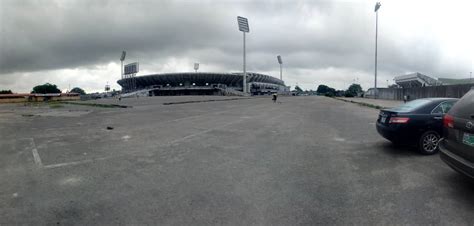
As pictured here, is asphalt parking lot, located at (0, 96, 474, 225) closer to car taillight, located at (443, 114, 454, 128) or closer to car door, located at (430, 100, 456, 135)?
car door, located at (430, 100, 456, 135)

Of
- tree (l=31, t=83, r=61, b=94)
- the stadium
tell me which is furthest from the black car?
tree (l=31, t=83, r=61, b=94)

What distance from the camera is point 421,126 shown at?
727cm

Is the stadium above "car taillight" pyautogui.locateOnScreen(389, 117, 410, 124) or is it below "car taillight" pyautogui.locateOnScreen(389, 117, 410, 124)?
above

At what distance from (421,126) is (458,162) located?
2900mm

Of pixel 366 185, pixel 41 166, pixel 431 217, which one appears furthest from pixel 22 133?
pixel 431 217

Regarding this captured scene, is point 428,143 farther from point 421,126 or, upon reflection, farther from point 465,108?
point 465,108

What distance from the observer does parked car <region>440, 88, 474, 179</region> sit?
4367 mm

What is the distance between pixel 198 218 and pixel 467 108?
4198mm

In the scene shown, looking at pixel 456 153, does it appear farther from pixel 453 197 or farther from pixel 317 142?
pixel 317 142

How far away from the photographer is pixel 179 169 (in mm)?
6266

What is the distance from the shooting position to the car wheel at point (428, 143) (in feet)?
23.9

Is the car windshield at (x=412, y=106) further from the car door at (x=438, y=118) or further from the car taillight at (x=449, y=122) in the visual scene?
the car taillight at (x=449, y=122)

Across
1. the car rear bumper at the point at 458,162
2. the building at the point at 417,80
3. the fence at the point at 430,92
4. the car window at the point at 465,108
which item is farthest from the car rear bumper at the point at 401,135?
the building at the point at 417,80

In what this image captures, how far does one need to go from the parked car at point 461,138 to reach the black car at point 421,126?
2.14 metres
